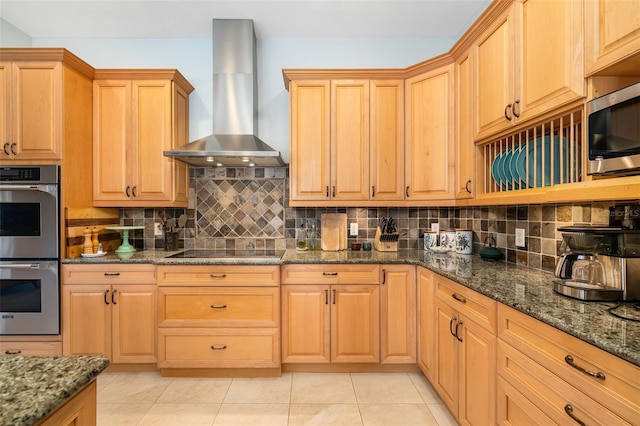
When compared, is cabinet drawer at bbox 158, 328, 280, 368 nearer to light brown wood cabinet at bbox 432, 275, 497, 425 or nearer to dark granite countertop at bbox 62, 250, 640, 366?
dark granite countertop at bbox 62, 250, 640, 366

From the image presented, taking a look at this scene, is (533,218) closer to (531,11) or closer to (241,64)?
(531,11)

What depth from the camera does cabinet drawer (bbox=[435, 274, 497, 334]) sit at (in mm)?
1424

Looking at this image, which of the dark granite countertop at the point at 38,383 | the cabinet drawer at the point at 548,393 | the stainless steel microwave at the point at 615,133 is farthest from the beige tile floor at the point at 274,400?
the stainless steel microwave at the point at 615,133

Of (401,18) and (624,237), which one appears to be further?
(401,18)

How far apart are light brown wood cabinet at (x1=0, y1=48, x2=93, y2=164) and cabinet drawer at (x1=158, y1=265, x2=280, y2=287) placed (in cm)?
129

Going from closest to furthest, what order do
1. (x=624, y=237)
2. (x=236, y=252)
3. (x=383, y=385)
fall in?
(x=624, y=237) < (x=383, y=385) < (x=236, y=252)

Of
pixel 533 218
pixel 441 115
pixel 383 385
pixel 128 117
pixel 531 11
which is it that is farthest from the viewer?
pixel 128 117

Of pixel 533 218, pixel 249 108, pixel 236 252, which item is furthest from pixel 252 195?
pixel 533 218

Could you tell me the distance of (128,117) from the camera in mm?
2703

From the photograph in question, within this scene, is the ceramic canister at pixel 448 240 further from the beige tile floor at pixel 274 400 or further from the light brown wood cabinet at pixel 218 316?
the light brown wood cabinet at pixel 218 316

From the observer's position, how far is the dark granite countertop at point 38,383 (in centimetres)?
57

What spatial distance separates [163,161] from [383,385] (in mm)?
2554

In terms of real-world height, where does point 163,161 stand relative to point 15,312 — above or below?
above

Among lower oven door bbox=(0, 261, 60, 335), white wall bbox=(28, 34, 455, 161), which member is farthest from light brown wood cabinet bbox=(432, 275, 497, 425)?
lower oven door bbox=(0, 261, 60, 335)
